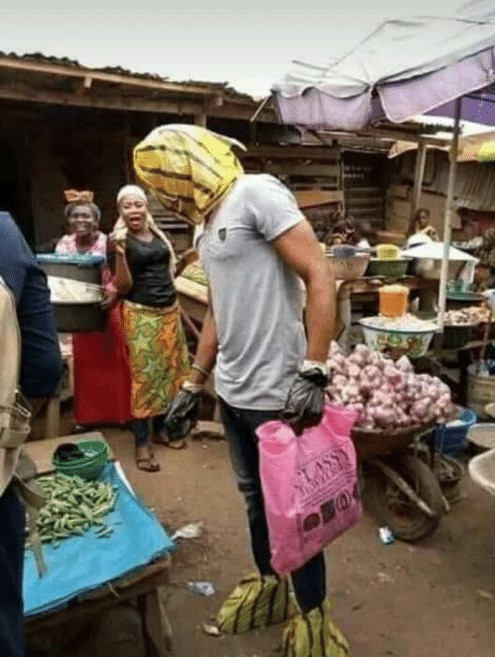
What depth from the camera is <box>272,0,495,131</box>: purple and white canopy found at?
3.11 m

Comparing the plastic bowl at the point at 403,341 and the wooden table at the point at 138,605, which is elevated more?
the plastic bowl at the point at 403,341

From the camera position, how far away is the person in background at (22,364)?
4.62ft

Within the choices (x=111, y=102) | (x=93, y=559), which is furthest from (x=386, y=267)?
(x=93, y=559)

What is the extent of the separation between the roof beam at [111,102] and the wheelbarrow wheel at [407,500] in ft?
14.2

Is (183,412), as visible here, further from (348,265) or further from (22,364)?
(348,265)

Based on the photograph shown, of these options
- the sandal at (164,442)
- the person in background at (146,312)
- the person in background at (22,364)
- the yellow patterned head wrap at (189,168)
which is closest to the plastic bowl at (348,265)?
the person in background at (146,312)

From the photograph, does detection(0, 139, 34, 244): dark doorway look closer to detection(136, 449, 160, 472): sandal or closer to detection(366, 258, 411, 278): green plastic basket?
detection(136, 449, 160, 472): sandal

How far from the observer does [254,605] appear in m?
2.59

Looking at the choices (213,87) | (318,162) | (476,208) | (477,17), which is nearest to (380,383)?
(477,17)


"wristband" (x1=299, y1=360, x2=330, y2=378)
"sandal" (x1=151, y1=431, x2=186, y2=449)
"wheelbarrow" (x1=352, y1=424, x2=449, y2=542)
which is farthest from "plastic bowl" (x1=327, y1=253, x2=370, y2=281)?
"wristband" (x1=299, y1=360, x2=330, y2=378)

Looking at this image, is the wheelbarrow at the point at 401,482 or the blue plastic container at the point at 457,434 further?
the blue plastic container at the point at 457,434

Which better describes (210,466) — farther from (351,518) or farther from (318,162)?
(318,162)

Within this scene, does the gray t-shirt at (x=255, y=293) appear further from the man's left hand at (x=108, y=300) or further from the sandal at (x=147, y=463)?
the sandal at (x=147, y=463)

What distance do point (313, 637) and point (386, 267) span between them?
10.1 feet
